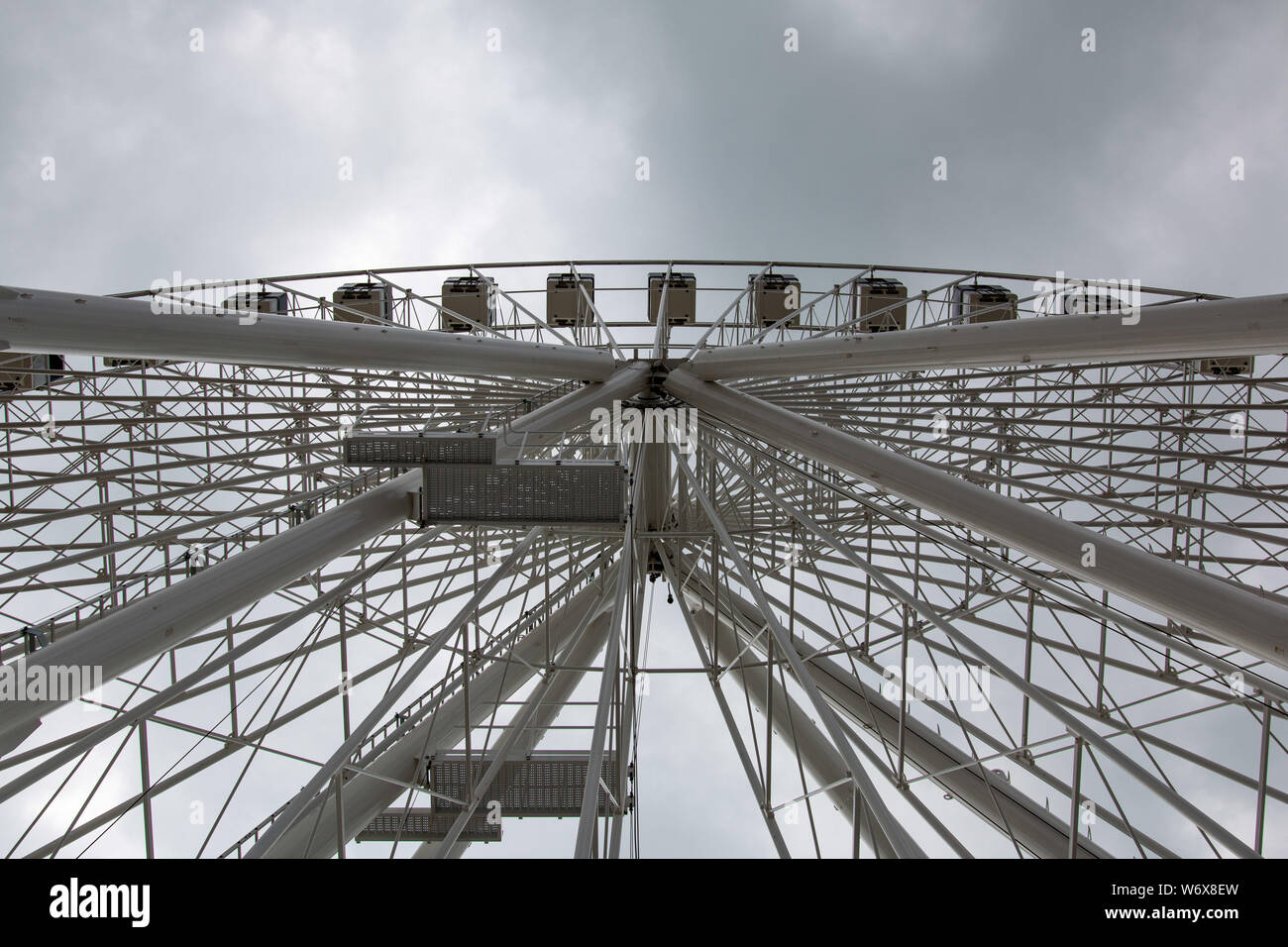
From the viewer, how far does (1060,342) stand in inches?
408

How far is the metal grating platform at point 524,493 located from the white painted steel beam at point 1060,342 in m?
5.30

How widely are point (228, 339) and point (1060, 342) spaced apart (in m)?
11.9

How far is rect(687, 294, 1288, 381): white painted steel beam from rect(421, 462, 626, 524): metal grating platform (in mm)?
5298

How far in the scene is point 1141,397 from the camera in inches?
1204

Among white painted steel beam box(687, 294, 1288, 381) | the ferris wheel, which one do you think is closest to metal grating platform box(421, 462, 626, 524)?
the ferris wheel

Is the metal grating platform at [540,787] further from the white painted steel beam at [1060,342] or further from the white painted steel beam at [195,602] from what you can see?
the white painted steel beam at [1060,342]

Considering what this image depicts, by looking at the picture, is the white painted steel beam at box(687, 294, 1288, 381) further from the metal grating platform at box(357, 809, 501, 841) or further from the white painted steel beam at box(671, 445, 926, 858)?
the metal grating platform at box(357, 809, 501, 841)

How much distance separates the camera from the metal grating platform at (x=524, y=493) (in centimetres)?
1096

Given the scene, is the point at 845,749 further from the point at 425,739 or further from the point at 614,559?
the point at 614,559

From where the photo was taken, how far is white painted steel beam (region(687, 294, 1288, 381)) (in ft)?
28.4

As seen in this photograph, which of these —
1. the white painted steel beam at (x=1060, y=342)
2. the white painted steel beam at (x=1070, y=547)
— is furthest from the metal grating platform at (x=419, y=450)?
the white painted steel beam at (x=1060, y=342)
